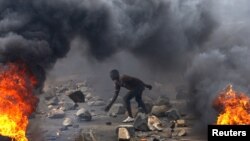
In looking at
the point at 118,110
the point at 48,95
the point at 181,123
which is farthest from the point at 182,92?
the point at 48,95

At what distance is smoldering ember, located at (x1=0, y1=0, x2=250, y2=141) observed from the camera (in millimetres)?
13016

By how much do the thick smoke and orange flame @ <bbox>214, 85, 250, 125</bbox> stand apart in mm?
5399

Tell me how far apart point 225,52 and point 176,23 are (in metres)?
4.66

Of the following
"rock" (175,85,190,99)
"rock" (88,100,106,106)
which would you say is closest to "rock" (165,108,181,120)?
"rock" (175,85,190,99)

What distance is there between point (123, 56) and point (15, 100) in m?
13.3

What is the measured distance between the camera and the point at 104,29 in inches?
655

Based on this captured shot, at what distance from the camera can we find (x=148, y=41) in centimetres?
2020

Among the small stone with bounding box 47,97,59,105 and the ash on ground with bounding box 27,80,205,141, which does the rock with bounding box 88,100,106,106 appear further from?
the small stone with bounding box 47,97,59,105

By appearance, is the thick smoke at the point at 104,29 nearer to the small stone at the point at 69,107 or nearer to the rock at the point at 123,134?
the rock at the point at 123,134

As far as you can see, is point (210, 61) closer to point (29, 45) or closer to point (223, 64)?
point (223, 64)

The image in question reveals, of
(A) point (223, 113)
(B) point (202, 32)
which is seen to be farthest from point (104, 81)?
(A) point (223, 113)

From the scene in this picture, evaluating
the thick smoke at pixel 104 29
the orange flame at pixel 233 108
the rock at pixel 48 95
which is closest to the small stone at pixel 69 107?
the thick smoke at pixel 104 29

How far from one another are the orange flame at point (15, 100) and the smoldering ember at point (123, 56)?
29 millimetres

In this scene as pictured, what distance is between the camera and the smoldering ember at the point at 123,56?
13.0 meters
